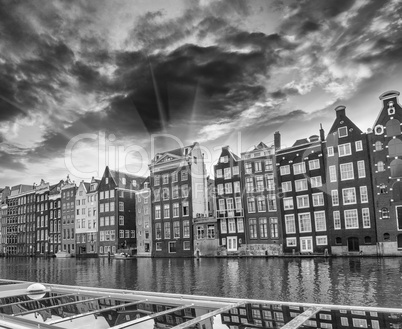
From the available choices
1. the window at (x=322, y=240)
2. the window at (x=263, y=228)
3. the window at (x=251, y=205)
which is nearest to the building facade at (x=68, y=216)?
the window at (x=251, y=205)

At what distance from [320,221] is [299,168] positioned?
10193 mm

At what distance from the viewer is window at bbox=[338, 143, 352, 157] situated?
63.5m

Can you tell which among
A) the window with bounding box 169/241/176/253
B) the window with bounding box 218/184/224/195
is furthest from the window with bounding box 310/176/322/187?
the window with bounding box 169/241/176/253

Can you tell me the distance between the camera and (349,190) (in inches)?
2469

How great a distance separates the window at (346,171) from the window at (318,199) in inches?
194

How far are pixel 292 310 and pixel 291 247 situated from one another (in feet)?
211

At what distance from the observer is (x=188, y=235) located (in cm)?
8200

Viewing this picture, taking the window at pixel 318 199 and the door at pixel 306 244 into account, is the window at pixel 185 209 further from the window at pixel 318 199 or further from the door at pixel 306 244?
the window at pixel 318 199

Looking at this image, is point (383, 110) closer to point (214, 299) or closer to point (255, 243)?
point (255, 243)

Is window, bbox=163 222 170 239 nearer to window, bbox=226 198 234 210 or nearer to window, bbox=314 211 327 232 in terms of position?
window, bbox=226 198 234 210

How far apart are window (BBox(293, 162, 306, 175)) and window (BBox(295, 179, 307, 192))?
1505 millimetres

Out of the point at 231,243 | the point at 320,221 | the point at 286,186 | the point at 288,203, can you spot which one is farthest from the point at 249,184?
the point at 320,221

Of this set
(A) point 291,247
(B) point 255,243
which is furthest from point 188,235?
(A) point 291,247

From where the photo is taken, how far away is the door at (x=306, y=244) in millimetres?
65812
